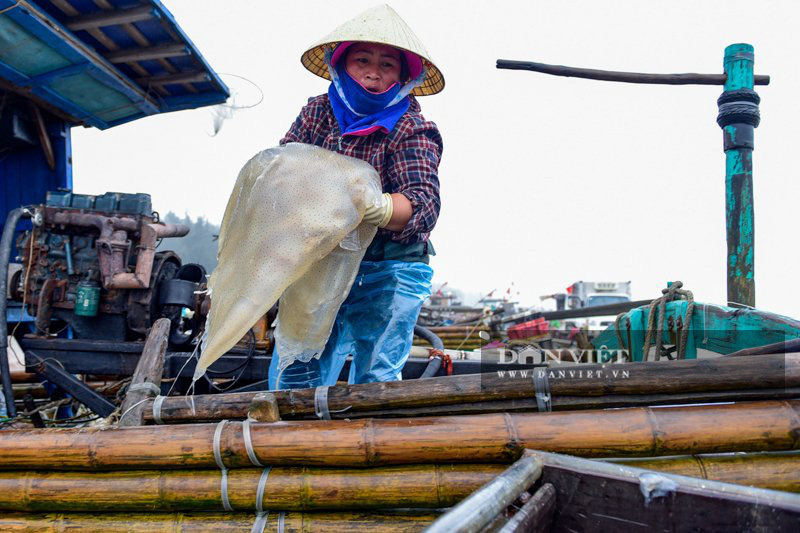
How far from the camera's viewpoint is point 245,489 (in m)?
1.76

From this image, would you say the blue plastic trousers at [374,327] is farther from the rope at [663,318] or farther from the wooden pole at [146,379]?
the rope at [663,318]

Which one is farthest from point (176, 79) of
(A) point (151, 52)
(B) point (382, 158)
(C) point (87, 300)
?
(B) point (382, 158)

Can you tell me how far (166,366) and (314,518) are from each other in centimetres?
278

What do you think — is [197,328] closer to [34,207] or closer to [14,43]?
[34,207]

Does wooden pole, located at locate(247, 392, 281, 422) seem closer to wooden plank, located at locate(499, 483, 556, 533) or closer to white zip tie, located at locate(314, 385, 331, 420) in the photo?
white zip tie, located at locate(314, 385, 331, 420)

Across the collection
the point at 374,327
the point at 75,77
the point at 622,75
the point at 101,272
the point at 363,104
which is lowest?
the point at 374,327

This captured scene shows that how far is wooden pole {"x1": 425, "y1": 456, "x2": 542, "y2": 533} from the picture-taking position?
0.97 meters

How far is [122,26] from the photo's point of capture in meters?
5.16

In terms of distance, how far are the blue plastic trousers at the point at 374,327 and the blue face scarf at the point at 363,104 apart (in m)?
0.63

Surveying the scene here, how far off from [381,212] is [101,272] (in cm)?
338

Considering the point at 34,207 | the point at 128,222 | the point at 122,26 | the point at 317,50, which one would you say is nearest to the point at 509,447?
the point at 317,50

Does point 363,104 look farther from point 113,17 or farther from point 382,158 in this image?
point 113,17

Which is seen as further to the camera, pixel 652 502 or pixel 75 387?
pixel 75 387

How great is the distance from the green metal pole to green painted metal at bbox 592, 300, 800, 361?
16.4 inches
